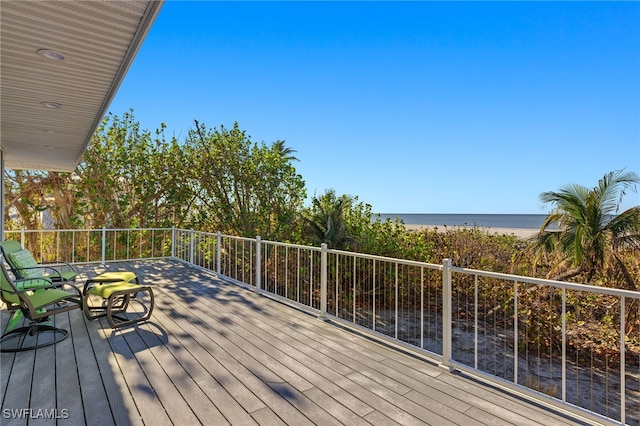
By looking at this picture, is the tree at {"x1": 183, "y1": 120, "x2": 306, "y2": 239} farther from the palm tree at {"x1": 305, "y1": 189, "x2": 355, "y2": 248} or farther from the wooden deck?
the wooden deck

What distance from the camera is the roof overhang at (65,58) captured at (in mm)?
2182

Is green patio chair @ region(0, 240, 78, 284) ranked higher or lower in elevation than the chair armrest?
higher

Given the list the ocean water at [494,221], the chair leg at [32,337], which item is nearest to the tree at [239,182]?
the chair leg at [32,337]

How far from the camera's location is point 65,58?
2785 millimetres

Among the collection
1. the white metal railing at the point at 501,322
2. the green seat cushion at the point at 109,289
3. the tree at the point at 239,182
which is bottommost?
the white metal railing at the point at 501,322

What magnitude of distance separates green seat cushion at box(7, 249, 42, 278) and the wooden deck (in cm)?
64

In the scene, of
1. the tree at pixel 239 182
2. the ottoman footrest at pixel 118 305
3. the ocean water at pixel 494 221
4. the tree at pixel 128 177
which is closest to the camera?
the ottoman footrest at pixel 118 305

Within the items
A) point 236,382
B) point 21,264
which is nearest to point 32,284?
point 21,264

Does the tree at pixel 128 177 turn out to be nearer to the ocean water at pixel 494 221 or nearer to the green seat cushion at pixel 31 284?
the green seat cushion at pixel 31 284

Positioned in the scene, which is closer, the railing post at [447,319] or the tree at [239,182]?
the railing post at [447,319]

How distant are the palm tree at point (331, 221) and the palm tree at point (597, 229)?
5.10 metres

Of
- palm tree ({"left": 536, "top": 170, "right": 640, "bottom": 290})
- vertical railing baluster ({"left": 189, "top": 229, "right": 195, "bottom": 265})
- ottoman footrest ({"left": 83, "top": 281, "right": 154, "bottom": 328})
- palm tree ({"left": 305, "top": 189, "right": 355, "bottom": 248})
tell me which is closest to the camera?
ottoman footrest ({"left": 83, "top": 281, "right": 154, "bottom": 328})
